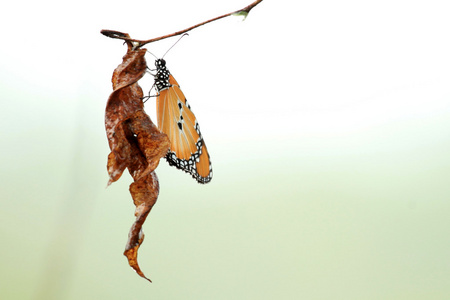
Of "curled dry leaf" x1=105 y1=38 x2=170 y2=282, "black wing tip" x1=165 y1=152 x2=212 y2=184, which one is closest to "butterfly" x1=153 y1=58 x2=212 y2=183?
"black wing tip" x1=165 y1=152 x2=212 y2=184

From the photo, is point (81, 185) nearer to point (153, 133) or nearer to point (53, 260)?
point (53, 260)

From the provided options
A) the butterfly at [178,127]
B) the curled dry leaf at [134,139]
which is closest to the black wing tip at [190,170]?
the butterfly at [178,127]

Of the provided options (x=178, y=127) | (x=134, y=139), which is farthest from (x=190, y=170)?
(x=134, y=139)

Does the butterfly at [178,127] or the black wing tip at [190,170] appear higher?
the butterfly at [178,127]

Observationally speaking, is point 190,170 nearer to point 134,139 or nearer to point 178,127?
point 178,127

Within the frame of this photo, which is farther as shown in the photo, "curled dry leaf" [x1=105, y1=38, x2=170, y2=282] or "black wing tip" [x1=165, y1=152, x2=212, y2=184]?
"black wing tip" [x1=165, y1=152, x2=212, y2=184]

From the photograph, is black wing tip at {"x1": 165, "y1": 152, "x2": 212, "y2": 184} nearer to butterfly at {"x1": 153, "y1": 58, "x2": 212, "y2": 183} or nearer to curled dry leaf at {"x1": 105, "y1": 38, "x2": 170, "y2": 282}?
butterfly at {"x1": 153, "y1": 58, "x2": 212, "y2": 183}

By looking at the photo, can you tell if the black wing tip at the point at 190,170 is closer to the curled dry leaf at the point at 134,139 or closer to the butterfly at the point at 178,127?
the butterfly at the point at 178,127
